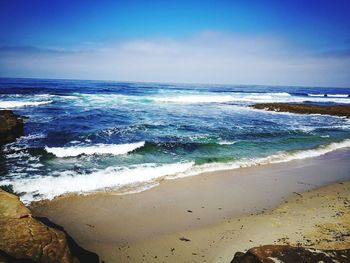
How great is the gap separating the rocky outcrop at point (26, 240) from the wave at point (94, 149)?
25.2 ft

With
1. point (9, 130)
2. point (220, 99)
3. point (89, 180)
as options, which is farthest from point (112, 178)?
point (220, 99)

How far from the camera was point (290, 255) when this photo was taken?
3336 mm

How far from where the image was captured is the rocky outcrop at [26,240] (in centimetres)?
379

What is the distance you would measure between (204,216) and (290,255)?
3.37 m

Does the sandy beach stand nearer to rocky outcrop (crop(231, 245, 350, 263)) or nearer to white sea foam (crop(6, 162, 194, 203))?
white sea foam (crop(6, 162, 194, 203))

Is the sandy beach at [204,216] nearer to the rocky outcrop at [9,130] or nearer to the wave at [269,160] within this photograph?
the wave at [269,160]

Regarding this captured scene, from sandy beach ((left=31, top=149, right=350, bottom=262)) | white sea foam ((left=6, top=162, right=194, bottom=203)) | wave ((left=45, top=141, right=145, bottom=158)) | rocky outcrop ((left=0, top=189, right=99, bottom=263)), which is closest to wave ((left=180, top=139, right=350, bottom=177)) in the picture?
white sea foam ((left=6, top=162, right=194, bottom=203))

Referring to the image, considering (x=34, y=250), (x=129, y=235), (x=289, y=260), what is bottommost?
(x=129, y=235)

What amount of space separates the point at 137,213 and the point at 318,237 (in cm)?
416

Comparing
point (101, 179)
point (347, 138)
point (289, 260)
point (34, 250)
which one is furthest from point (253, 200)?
point (347, 138)

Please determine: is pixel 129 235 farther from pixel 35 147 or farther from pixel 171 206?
pixel 35 147

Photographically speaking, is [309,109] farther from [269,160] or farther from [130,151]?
[130,151]

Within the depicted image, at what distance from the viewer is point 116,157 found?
11609mm

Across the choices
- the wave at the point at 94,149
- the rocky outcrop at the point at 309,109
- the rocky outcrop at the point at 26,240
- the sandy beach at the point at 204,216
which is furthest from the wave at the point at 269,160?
the rocky outcrop at the point at 309,109
